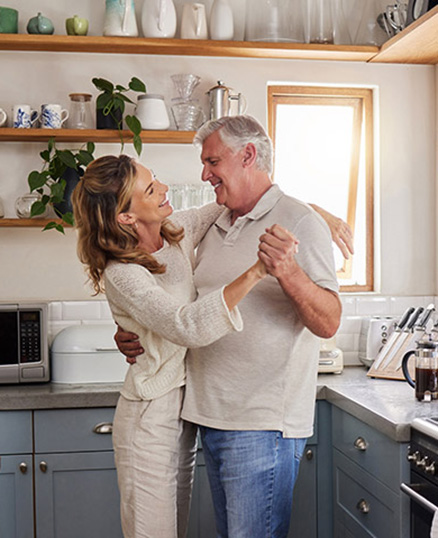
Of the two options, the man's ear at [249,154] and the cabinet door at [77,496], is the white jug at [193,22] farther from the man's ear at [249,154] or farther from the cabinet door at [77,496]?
the cabinet door at [77,496]

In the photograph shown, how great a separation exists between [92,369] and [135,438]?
1.16m

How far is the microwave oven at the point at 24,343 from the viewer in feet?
10.8

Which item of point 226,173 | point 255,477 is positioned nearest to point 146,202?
point 226,173

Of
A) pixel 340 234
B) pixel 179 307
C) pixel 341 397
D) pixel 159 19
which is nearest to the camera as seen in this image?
pixel 179 307

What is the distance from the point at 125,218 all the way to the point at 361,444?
1.24 m

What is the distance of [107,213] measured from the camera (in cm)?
212

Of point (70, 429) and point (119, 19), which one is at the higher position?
point (119, 19)

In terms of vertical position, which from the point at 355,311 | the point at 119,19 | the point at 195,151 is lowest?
the point at 355,311

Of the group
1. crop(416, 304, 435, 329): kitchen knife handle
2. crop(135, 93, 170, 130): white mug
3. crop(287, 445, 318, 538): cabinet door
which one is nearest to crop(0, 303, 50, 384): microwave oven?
crop(135, 93, 170, 130): white mug

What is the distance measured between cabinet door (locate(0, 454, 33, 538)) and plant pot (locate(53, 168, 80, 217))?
1062mm

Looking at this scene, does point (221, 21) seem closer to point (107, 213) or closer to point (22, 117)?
point (22, 117)

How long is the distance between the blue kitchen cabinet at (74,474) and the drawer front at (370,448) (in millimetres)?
897

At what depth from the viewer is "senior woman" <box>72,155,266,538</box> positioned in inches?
83.4

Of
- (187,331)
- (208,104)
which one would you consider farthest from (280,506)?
(208,104)
